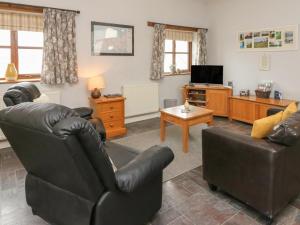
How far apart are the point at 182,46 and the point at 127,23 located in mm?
1886

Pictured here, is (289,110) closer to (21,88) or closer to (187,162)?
(187,162)

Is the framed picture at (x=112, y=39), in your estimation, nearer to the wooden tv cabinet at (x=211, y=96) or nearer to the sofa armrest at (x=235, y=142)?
the wooden tv cabinet at (x=211, y=96)

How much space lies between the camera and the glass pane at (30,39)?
3951 mm

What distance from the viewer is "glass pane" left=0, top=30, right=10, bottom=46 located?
3.77m

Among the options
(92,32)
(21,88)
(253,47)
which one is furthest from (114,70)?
(253,47)

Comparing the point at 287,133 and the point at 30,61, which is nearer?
the point at 287,133

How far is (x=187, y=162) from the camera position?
3.26 metres

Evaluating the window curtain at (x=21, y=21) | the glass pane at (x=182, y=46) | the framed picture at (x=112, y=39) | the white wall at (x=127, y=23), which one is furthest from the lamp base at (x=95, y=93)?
the glass pane at (x=182, y=46)

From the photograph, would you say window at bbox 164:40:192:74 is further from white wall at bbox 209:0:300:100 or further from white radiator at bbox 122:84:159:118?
white radiator at bbox 122:84:159:118

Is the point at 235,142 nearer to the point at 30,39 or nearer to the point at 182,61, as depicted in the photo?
the point at 30,39

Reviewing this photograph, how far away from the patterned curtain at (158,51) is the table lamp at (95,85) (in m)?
1.41

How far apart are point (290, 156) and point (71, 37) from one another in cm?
361

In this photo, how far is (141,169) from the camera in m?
1.63

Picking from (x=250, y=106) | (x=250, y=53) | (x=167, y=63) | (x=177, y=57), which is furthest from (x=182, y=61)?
(x=250, y=106)
